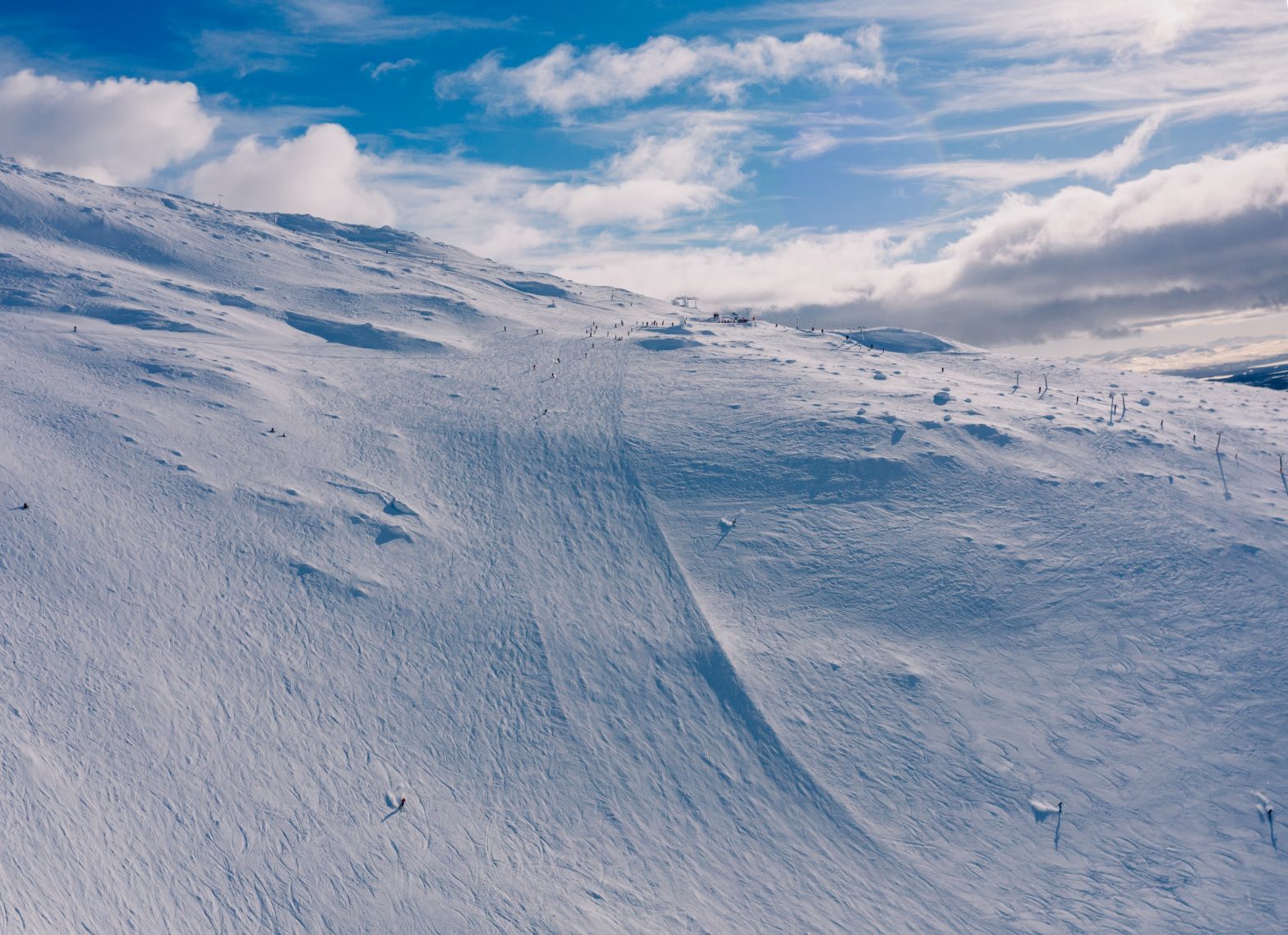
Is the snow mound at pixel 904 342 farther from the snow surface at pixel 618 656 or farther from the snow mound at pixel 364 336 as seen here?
the snow mound at pixel 364 336

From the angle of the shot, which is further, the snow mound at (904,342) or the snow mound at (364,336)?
the snow mound at (904,342)

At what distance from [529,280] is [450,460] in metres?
32.0

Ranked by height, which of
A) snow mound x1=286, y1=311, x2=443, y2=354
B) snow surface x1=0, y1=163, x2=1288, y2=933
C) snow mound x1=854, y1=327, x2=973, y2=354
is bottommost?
snow surface x1=0, y1=163, x2=1288, y2=933

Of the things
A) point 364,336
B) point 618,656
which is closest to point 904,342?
point 364,336

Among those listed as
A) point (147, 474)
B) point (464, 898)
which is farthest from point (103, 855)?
point (147, 474)

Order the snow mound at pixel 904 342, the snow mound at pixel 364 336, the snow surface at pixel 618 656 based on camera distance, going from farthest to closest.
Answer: the snow mound at pixel 904 342 → the snow mound at pixel 364 336 → the snow surface at pixel 618 656

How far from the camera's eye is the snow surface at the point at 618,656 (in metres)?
14.8

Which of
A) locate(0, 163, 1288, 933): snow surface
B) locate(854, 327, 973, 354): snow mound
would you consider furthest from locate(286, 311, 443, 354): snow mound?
locate(854, 327, 973, 354): snow mound

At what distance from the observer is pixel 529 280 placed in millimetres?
56219

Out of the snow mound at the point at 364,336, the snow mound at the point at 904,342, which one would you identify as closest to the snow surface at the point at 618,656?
the snow mound at the point at 364,336

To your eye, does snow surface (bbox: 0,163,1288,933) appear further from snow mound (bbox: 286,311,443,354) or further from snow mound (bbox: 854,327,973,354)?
snow mound (bbox: 854,327,973,354)

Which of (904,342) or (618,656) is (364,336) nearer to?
(618,656)

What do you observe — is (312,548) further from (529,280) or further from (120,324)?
(529,280)

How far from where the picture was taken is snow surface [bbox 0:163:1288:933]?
14828 millimetres
